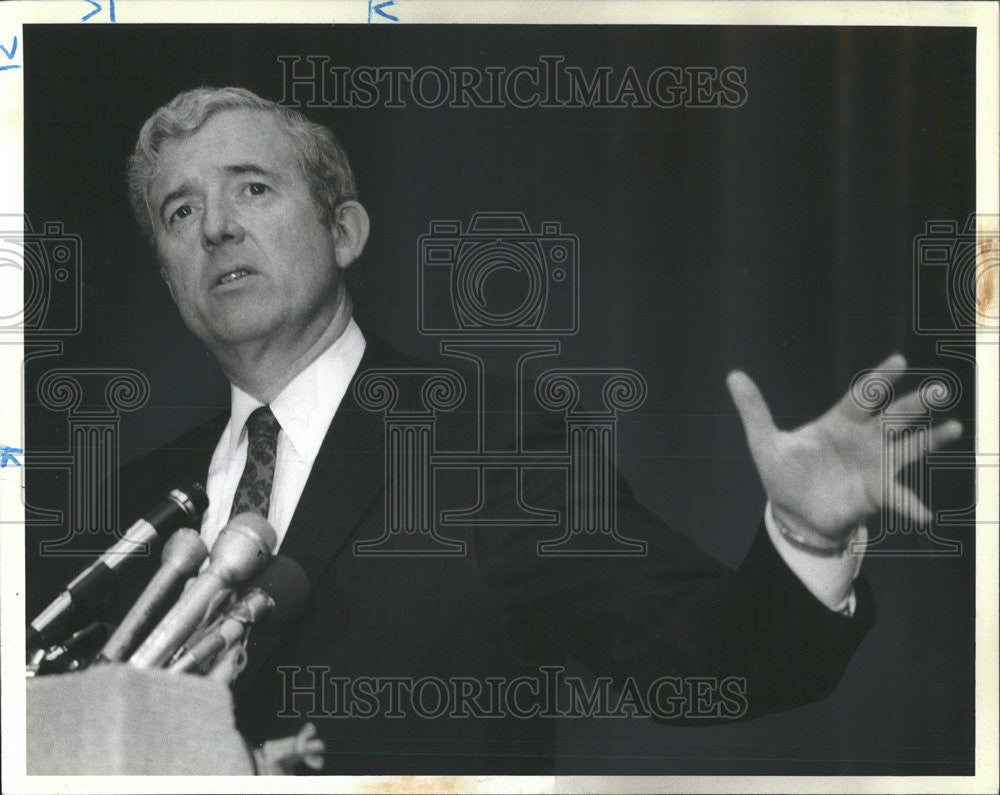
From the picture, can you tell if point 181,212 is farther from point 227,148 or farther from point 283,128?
point 283,128

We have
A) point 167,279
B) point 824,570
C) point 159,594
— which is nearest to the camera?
point 824,570

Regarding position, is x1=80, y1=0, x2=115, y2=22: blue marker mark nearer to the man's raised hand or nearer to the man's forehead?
the man's forehead

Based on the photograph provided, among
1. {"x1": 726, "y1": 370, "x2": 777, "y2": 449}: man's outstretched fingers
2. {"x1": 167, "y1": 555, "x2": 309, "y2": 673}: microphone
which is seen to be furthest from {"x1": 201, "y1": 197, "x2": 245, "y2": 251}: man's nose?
{"x1": 726, "y1": 370, "x2": 777, "y2": 449}: man's outstretched fingers

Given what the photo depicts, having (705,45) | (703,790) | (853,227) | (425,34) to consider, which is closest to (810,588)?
(703,790)

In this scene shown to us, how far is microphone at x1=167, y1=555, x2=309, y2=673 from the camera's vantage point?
3152mm

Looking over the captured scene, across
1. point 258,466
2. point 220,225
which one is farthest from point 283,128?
point 258,466

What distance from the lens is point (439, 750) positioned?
3248 mm

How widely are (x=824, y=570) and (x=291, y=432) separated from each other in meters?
1.56

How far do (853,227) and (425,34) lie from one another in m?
1.38

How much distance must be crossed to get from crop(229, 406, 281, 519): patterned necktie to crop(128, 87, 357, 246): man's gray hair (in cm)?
62

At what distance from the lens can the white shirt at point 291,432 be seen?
3.25m

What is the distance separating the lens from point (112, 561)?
329 cm

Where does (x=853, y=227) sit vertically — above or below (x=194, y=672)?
above

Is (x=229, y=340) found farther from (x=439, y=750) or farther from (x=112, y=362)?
(x=439, y=750)
